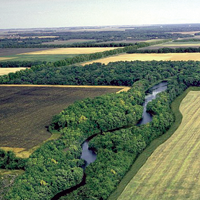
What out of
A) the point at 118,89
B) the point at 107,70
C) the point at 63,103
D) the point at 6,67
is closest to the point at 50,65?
the point at 6,67

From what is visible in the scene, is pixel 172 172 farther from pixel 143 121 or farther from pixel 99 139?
pixel 143 121

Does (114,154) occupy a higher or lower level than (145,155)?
higher

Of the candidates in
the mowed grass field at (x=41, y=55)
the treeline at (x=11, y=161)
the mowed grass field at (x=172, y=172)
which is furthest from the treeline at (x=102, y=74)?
the treeline at (x=11, y=161)

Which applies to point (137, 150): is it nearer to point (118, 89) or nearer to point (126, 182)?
point (126, 182)

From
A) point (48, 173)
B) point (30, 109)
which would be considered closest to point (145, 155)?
point (48, 173)

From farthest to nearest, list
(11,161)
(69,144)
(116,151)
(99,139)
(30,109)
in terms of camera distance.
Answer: (30,109) → (99,139) → (69,144) → (116,151) → (11,161)

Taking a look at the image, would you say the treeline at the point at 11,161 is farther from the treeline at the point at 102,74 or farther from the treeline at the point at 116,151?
the treeline at the point at 102,74

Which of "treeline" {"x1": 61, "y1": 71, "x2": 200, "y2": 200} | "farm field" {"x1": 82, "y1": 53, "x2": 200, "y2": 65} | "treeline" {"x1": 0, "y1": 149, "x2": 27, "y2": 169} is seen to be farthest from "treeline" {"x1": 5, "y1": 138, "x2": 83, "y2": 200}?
"farm field" {"x1": 82, "y1": 53, "x2": 200, "y2": 65}
